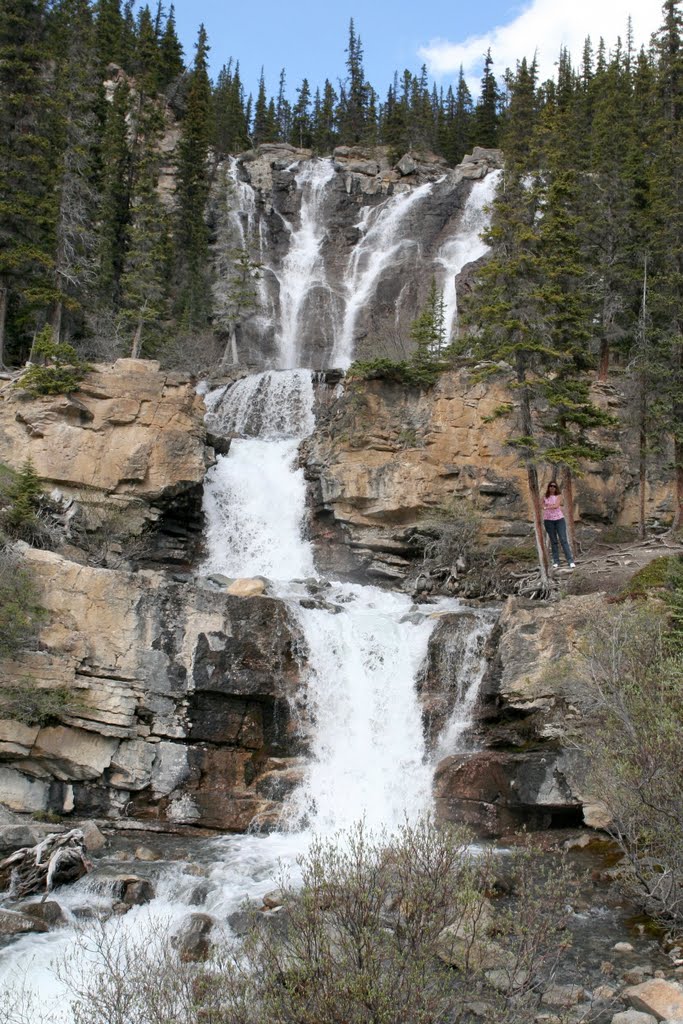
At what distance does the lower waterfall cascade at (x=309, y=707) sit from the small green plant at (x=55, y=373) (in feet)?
16.9

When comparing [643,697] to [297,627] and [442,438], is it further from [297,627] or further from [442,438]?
[442,438]

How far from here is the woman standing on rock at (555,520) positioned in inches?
772

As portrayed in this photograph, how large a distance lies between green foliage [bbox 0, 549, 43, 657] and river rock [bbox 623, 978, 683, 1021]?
11.7 meters

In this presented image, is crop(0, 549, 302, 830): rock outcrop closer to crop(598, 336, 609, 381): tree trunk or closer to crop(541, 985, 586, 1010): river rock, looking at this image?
crop(541, 985, 586, 1010): river rock

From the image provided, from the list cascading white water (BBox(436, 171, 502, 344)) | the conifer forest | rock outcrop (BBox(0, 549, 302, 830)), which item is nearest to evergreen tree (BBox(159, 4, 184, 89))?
the conifer forest

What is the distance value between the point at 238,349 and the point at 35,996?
114ft

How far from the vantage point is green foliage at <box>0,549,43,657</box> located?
49.9ft

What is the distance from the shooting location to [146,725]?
15781 mm

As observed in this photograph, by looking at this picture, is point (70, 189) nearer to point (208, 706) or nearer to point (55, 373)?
point (55, 373)

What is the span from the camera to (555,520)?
19.9 m

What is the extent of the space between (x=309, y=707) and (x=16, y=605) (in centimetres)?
622

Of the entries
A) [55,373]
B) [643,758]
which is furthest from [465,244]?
[643,758]

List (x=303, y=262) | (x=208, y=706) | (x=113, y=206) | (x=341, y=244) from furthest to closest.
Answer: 1. (x=341, y=244)
2. (x=303, y=262)
3. (x=113, y=206)
4. (x=208, y=706)

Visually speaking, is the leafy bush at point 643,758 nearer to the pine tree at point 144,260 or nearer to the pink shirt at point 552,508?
the pink shirt at point 552,508
